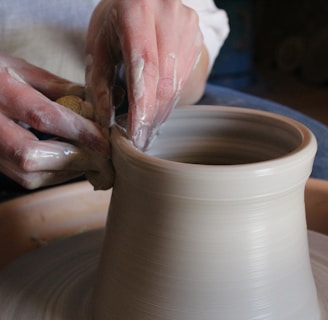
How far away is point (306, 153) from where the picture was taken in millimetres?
651

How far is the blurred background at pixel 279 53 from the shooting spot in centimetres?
380

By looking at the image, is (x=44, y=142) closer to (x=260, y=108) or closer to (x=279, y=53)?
(x=260, y=108)

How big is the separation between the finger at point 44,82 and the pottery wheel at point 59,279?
232 mm

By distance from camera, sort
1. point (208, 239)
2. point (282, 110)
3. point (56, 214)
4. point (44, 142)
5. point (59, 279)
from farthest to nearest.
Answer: point (282, 110) → point (56, 214) → point (59, 279) → point (44, 142) → point (208, 239)

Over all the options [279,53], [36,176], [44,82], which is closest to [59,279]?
[36,176]

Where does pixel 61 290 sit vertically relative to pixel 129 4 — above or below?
below

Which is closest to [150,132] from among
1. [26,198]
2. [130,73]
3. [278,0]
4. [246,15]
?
[130,73]

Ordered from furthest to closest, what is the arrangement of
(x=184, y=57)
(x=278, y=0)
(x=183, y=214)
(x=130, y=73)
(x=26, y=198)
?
(x=278, y=0), (x=26, y=198), (x=184, y=57), (x=130, y=73), (x=183, y=214)

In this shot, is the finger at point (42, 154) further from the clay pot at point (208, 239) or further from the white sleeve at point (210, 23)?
the white sleeve at point (210, 23)

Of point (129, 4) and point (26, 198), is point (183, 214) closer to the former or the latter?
point (129, 4)

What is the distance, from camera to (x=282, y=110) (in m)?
1.34

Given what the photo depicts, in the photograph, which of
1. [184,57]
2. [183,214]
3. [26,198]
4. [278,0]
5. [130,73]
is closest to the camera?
[183,214]

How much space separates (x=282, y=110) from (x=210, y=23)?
0.85 feet

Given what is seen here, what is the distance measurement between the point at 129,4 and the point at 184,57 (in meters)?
0.10
